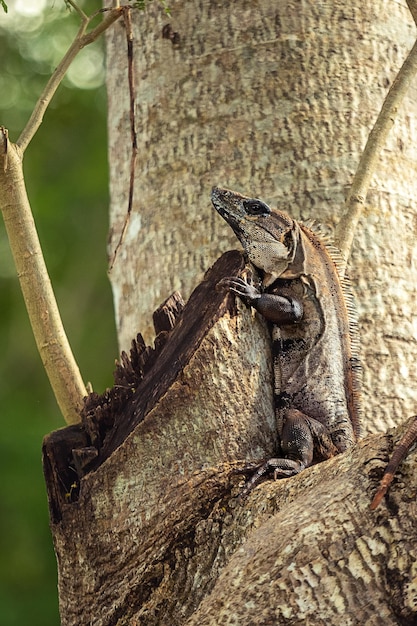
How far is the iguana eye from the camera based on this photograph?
3.90m

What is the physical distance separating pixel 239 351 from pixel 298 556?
0.93m

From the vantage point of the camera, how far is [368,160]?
3855mm

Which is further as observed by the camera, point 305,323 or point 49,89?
point 305,323

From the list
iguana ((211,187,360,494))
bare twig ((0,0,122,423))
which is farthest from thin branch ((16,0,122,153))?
iguana ((211,187,360,494))

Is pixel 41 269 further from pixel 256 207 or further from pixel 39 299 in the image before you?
pixel 256 207

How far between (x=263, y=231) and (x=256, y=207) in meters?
0.09

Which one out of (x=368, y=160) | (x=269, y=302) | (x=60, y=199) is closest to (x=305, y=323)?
(x=269, y=302)

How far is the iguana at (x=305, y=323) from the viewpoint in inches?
142

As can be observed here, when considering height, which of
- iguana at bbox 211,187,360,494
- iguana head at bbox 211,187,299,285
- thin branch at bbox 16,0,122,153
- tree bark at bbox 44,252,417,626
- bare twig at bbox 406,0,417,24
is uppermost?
thin branch at bbox 16,0,122,153

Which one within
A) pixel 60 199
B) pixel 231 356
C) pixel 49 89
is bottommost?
pixel 231 356

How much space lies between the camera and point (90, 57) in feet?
45.5

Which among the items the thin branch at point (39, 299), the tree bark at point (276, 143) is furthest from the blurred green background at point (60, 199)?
the thin branch at point (39, 299)

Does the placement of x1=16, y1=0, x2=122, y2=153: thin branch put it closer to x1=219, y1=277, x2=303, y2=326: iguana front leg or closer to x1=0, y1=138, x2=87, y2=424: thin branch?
x1=0, y1=138, x2=87, y2=424: thin branch

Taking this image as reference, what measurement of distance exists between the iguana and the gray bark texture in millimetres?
158
